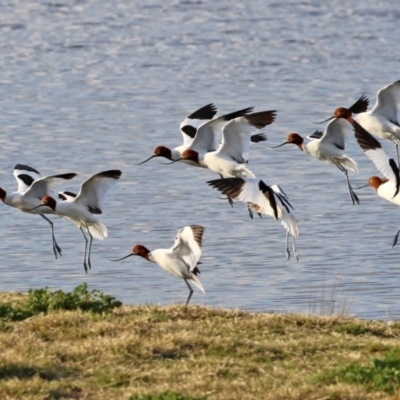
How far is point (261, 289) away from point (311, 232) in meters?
2.61

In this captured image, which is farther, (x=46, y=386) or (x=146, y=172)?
(x=146, y=172)

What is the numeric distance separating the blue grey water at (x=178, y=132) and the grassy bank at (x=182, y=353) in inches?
107

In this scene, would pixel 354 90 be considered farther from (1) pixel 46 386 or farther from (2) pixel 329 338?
(1) pixel 46 386

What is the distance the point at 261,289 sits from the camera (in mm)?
13469

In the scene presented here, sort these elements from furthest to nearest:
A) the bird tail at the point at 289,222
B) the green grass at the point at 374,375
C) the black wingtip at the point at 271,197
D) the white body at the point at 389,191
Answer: the white body at the point at 389,191 → the bird tail at the point at 289,222 → the black wingtip at the point at 271,197 → the green grass at the point at 374,375

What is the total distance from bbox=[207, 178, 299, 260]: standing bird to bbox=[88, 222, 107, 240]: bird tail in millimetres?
1750

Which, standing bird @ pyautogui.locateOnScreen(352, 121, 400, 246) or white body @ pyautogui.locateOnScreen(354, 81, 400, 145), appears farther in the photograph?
white body @ pyautogui.locateOnScreen(354, 81, 400, 145)

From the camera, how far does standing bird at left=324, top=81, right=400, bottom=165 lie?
13.0 m

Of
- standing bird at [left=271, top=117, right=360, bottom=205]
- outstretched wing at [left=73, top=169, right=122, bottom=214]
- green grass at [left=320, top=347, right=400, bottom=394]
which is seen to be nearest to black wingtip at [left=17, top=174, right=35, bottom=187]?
outstretched wing at [left=73, top=169, right=122, bottom=214]

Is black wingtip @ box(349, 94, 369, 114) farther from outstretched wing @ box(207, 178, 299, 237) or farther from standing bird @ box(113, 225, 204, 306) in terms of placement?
standing bird @ box(113, 225, 204, 306)

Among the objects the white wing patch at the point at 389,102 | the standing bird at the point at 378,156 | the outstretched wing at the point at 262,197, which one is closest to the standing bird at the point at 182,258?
the outstretched wing at the point at 262,197

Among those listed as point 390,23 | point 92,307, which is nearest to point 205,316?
point 92,307

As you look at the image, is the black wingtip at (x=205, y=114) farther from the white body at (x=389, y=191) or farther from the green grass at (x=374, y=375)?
the green grass at (x=374, y=375)

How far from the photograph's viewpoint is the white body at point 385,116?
1301 cm
